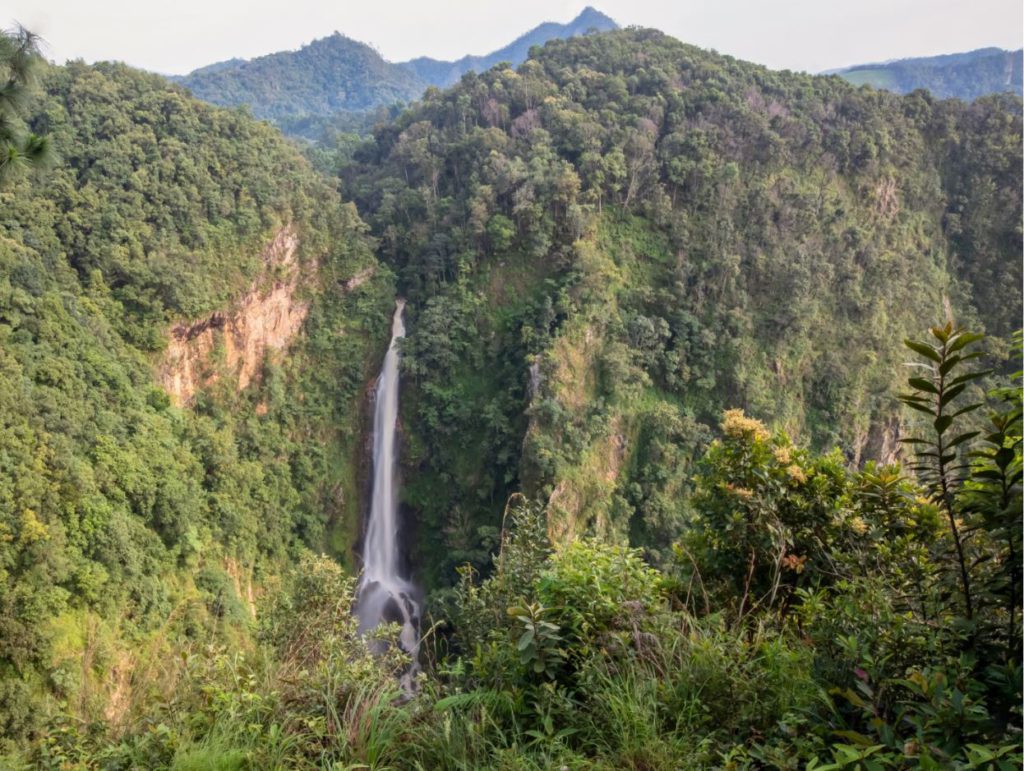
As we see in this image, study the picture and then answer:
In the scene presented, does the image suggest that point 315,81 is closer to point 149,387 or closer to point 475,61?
point 475,61

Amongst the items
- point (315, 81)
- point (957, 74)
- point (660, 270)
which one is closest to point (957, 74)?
point (957, 74)

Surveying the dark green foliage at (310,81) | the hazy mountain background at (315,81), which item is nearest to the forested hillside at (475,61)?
the hazy mountain background at (315,81)

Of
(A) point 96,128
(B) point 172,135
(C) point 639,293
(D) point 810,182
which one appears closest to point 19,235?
(A) point 96,128

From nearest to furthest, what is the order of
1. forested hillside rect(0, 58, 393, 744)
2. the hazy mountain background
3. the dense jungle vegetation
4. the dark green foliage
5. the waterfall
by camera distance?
the dense jungle vegetation, forested hillside rect(0, 58, 393, 744), the waterfall, the hazy mountain background, the dark green foliage

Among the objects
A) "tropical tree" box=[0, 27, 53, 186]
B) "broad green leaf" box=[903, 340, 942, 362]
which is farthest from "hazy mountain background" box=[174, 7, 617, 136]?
"broad green leaf" box=[903, 340, 942, 362]

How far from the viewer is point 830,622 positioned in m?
2.57

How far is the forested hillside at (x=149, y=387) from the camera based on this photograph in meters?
12.2

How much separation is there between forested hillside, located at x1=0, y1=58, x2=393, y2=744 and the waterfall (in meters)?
0.87

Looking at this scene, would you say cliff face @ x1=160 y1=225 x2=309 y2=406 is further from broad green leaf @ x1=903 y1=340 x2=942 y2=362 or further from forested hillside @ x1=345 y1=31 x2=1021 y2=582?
broad green leaf @ x1=903 y1=340 x2=942 y2=362

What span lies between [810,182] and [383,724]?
28.5 metres

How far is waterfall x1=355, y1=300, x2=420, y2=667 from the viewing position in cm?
2070

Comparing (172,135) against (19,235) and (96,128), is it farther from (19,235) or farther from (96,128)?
(19,235)

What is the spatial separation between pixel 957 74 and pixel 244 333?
2702 inches

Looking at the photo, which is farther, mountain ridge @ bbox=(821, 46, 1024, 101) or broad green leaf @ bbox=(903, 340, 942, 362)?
mountain ridge @ bbox=(821, 46, 1024, 101)
